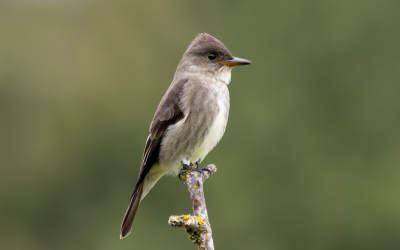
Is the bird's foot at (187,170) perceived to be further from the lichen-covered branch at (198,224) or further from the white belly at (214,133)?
the lichen-covered branch at (198,224)

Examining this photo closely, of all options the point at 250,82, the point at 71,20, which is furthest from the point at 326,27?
the point at 71,20

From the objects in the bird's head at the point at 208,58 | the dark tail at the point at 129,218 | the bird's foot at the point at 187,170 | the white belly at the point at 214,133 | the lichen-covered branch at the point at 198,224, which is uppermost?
the bird's head at the point at 208,58

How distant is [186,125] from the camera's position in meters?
5.83

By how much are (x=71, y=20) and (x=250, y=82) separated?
5747 mm

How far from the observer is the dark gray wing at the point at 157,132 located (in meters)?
5.92

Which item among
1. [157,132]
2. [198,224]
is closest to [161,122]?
[157,132]

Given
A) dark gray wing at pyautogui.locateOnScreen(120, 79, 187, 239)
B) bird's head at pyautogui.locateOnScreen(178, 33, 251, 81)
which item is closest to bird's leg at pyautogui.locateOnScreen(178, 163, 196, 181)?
dark gray wing at pyautogui.locateOnScreen(120, 79, 187, 239)

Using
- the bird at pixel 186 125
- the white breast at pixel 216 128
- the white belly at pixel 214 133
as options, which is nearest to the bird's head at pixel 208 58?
the bird at pixel 186 125

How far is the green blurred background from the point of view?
1332 cm

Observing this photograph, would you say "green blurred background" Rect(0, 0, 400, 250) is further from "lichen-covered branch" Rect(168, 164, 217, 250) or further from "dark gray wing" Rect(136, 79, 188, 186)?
"lichen-covered branch" Rect(168, 164, 217, 250)

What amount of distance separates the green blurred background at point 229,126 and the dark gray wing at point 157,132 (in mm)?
6191

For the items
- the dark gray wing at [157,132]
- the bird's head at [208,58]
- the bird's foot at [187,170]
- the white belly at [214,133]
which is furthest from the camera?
the bird's head at [208,58]

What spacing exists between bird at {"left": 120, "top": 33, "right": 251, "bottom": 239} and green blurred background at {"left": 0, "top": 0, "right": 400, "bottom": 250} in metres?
6.19

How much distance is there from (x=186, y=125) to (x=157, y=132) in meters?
0.35
